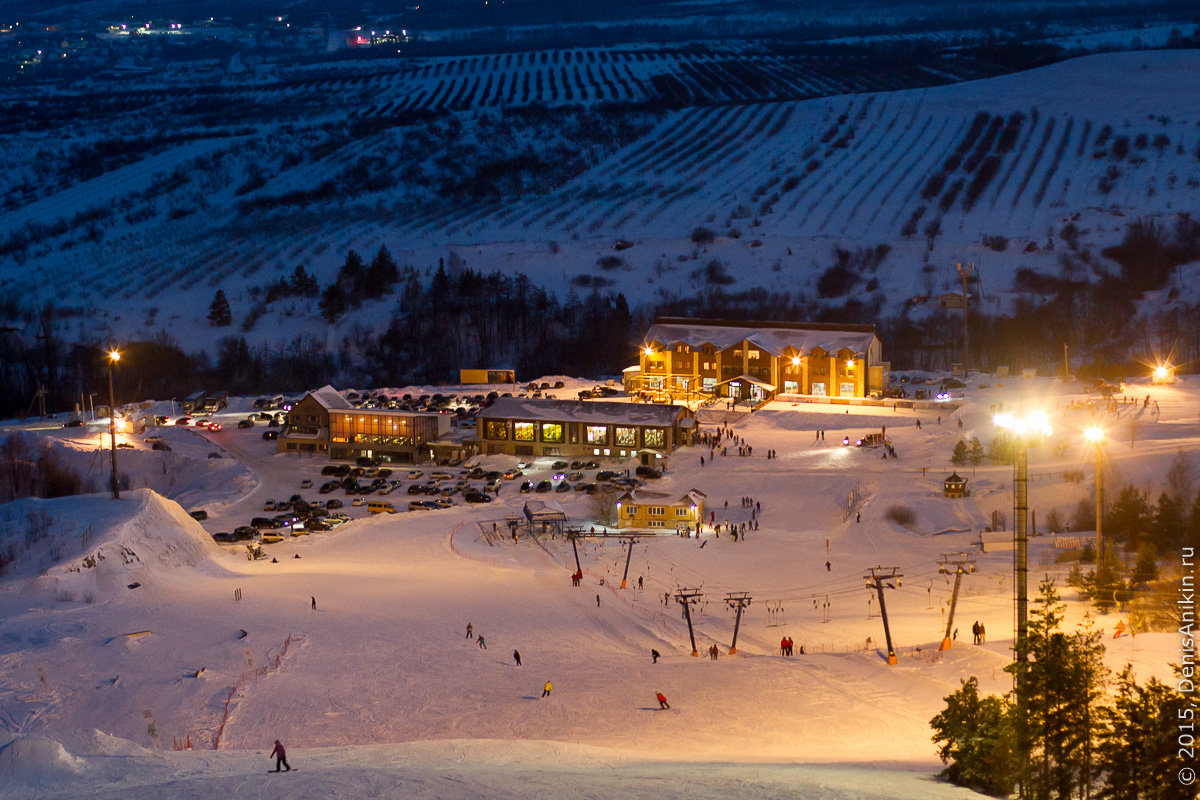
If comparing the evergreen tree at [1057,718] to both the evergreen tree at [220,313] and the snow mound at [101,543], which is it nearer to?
the snow mound at [101,543]

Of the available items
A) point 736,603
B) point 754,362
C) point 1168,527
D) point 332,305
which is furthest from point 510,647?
point 332,305

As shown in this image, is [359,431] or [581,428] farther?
[359,431]

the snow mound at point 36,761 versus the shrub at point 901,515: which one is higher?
the shrub at point 901,515

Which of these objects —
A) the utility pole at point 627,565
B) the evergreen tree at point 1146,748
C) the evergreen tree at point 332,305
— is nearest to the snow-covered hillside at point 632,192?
the evergreen tree at point 332,305

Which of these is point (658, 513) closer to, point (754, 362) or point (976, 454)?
point (976, 454)

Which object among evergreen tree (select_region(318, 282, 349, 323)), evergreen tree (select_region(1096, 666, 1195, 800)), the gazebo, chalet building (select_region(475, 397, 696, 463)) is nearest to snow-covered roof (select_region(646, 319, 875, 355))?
chalet building (select_region(475, 397, 696, 463))

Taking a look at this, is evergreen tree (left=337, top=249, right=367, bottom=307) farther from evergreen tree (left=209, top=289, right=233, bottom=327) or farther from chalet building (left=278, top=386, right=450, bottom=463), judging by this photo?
chalet building (left=278, top=386, right=450, bottom=463)
